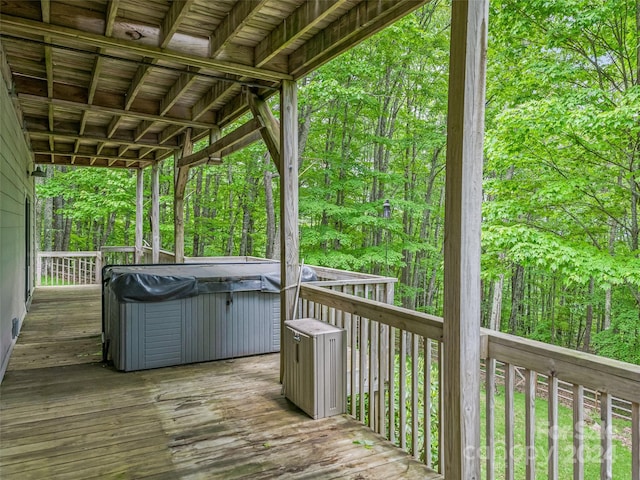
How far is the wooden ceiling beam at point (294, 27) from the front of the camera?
9.08 feet

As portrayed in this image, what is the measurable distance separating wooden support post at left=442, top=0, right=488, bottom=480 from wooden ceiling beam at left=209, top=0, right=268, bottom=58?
4.61ft

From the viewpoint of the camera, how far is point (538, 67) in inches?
256

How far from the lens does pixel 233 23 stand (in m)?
3.05

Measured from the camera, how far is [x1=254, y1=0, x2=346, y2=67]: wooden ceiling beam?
109 inches

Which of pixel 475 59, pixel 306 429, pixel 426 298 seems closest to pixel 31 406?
pixel 306 429

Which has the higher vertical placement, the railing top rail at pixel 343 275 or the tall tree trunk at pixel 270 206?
the tall tree trunk at pixel 270 206

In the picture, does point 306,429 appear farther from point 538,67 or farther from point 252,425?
point 538,67

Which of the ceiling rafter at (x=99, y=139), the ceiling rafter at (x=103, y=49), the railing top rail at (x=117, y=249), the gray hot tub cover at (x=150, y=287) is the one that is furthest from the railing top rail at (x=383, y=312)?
the railing top rail at (x=117, y=249)

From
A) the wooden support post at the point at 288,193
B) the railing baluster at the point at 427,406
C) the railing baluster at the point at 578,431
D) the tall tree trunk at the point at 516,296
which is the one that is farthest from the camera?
the tall tree trunk at the point at 516,296

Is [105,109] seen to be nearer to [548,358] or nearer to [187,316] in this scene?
[187,316]

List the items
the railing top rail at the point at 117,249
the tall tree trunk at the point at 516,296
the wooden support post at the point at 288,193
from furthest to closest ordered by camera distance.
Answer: the tall tree trunk at the point at 516,296 → the railing top rail at the point at 117,249 → the wooden support post at the point at 288,193

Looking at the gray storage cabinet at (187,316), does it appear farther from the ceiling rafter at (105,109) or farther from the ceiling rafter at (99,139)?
the ceiling rafter at (99,139)

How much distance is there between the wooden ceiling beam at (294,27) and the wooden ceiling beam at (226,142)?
3.14ft

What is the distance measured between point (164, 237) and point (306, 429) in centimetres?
1523
